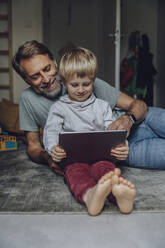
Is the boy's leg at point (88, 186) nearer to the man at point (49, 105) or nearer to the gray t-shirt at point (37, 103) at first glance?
the man at point (49, 105)

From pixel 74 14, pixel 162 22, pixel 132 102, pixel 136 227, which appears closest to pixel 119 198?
pixel 136 227

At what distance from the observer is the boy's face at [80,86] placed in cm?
153

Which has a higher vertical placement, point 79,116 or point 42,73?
point 42,73

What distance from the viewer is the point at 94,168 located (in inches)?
58.7

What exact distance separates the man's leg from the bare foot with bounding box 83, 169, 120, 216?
0.68 meters

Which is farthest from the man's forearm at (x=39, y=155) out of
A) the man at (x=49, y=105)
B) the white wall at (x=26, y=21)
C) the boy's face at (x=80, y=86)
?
the white wall at (x=26, y=21)

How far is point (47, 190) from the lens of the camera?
4.95ft

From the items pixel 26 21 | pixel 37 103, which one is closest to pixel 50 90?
pixel 37 103

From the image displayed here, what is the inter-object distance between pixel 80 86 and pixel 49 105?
0.37m

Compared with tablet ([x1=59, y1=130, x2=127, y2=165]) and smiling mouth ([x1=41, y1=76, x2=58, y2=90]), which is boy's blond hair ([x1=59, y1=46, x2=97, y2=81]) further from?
tablet ([x1=59, y1=130, x2=127, y2=165])

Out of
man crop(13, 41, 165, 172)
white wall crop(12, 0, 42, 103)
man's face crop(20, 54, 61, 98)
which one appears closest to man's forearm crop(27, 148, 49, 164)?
man crop(13, 41, 165, 172)

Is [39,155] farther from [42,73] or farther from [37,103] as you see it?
[42,73]

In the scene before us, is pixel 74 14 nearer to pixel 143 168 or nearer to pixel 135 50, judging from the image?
pixel 135 50

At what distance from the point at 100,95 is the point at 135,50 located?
9.62 ft
